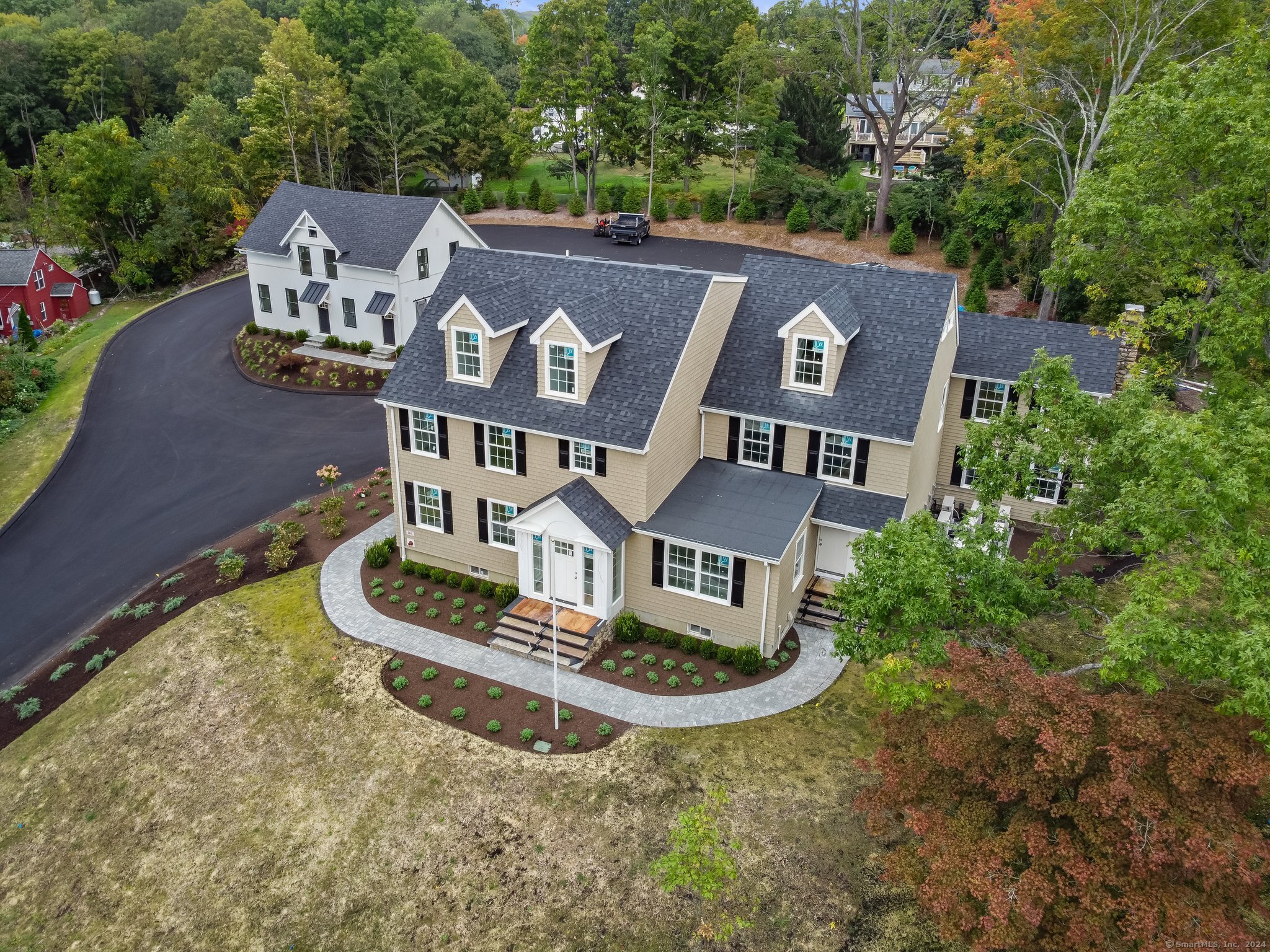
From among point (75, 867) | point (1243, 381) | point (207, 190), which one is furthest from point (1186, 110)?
point (207, 190)

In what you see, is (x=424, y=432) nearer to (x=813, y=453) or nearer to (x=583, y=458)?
(x=583, y=458)

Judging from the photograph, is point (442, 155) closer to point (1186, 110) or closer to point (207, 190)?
point (207, 190)

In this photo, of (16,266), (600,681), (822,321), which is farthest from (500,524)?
(16,266)

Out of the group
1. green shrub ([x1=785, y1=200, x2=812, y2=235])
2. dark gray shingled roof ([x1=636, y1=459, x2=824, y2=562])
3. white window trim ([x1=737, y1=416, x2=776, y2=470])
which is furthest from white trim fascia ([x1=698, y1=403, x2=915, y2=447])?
green shrub ([x1=785, y1=200, x2=812, y2=235])

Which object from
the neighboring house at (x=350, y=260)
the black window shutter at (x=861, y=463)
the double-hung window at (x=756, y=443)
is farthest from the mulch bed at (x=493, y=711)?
the neighboring house at (x=350, y=260)

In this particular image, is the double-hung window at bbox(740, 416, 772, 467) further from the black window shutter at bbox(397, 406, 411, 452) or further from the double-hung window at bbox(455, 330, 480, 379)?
the black window shutter at bbox(397, 406, 411, 452)

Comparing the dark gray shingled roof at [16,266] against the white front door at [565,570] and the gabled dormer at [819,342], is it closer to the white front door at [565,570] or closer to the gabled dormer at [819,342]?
the white front door at [565,570]
